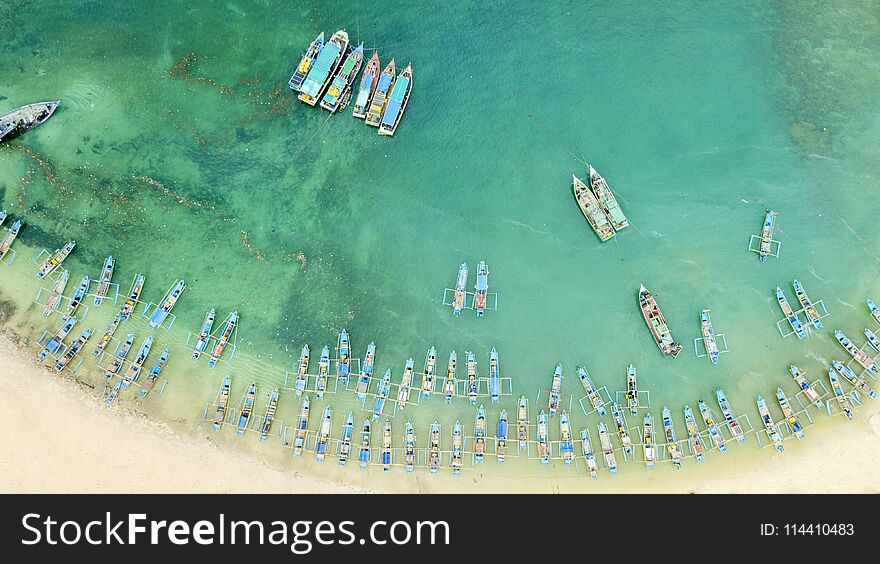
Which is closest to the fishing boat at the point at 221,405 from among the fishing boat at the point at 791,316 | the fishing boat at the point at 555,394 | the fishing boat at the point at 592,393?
the fishing boat at the point at 555,394

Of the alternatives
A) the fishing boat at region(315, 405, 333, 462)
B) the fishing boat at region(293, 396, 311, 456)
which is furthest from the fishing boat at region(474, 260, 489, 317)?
the fishing boat at region(293, 396, 311, 456)

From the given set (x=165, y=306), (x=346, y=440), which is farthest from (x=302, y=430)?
(x=165, y=306)

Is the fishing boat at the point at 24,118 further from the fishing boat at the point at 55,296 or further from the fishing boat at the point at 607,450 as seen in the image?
the fishing boat at the point at 607,450

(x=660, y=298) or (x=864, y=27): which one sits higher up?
(x=864, y=27)

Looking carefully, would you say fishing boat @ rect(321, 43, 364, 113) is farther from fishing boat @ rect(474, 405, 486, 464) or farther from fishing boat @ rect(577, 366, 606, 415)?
fishing boat @ rect(577, 366, 606, 415)
